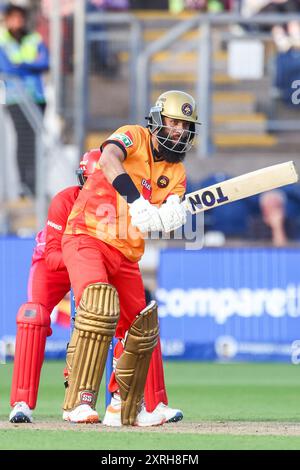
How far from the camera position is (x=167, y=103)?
343 inches

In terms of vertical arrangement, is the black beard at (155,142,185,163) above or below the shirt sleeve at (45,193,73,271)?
above

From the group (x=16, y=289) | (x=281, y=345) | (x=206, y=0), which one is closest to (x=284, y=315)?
(x=281, y=345)

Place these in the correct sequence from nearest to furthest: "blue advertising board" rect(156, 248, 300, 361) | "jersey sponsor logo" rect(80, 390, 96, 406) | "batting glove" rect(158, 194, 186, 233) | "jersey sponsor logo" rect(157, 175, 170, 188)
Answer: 1. "batting glove" rect(158, 194, 186, 233)
2. "jersey sponsor logo" rect(80, 390, 96, 406)
3. "jersey sponsor logo" rect(157, 175, 170, 188)
4. "blue advertising board" rect(156, 248, 300, 361)

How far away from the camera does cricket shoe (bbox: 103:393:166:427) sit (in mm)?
8727

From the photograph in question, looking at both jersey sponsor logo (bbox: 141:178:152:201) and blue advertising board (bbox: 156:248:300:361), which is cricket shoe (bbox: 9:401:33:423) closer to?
jersey sponsor logo (bbox: 141:178:152:201)

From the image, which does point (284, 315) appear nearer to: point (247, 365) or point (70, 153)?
point (247, 365)

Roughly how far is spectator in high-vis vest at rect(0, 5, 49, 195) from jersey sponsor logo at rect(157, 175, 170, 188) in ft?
26.5

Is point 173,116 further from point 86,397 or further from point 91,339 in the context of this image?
point 86,397

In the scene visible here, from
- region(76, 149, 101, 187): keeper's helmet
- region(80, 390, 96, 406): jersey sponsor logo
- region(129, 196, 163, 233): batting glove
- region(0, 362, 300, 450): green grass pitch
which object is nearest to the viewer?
region(0, 362, 300, 450): green grass pitch

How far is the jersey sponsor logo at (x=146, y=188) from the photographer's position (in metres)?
8.68

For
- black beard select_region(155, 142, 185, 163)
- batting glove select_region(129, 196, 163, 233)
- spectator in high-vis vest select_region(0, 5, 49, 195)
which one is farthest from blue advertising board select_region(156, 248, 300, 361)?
batting glove select_region(129, 196, 163, 233)

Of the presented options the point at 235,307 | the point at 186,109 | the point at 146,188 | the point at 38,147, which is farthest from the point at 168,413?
the point at 38,147

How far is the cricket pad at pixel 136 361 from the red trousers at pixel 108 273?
123mm

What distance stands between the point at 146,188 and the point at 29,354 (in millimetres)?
1282
